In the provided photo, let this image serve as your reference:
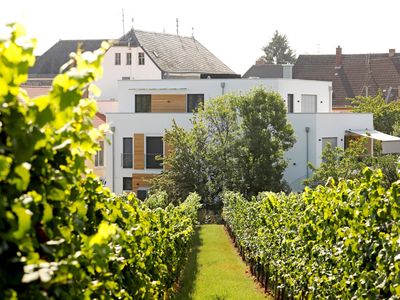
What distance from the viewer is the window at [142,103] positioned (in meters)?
53.2

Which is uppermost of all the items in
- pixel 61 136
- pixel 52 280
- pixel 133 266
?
pixel 61 136

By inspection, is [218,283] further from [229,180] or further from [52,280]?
[229,180]

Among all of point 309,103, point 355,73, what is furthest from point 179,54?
point 355,73

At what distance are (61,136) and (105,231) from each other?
1.66 feet

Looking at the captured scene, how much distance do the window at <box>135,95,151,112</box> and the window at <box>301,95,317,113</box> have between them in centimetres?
976

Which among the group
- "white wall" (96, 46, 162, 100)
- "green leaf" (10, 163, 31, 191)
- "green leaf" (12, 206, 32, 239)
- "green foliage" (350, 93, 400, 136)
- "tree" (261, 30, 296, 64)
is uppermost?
"tree" (261, 30, 296, 64)

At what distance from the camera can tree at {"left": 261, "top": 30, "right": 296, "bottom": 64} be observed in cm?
11788

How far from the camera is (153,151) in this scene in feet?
167

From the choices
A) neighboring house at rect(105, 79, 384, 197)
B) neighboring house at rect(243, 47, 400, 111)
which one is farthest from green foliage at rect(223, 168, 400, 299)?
neighboring house at rect(243, 47, 400, 111)

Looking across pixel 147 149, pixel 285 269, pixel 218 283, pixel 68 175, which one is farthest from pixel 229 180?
pixel 68 175

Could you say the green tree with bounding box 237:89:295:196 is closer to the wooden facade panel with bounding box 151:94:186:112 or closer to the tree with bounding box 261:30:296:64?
the wooden facade panel with bounding box 151:94:186:112

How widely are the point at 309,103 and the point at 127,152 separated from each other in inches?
512

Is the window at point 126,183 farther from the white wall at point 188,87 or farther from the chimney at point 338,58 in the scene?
the chimney at point 338,58

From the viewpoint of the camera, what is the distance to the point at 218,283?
19.4 metres
